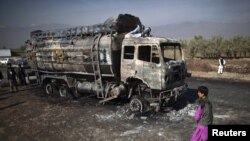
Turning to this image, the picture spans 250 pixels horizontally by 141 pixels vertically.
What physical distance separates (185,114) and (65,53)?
25.9ft

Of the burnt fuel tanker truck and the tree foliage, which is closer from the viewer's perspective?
the burnt fuel tanker truck

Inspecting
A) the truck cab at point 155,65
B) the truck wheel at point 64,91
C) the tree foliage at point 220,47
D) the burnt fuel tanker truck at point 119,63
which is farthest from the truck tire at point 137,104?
the tree foliage at point 220,47

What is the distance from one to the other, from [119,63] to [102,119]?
10.1ft

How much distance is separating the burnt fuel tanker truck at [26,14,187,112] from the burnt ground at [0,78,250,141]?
78 cm

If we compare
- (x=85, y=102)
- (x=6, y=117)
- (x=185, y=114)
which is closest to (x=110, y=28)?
(x=85, y=102)

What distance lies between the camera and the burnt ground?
8859 mm

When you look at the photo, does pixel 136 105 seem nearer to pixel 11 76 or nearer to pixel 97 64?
pixel 97 64

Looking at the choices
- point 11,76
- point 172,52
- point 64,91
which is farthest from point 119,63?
point 11,76

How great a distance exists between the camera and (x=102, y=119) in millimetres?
10742

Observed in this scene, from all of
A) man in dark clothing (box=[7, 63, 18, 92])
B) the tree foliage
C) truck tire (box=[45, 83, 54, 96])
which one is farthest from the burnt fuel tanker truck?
the tree foliage

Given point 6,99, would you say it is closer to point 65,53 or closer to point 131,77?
point 65,53

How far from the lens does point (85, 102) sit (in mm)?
14102

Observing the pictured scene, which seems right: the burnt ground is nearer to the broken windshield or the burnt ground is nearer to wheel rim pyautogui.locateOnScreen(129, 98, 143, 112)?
wheel rim pyautogui.locateOnScreen(129, 98, 143, 112)

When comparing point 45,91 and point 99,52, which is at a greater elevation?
point 99,52
